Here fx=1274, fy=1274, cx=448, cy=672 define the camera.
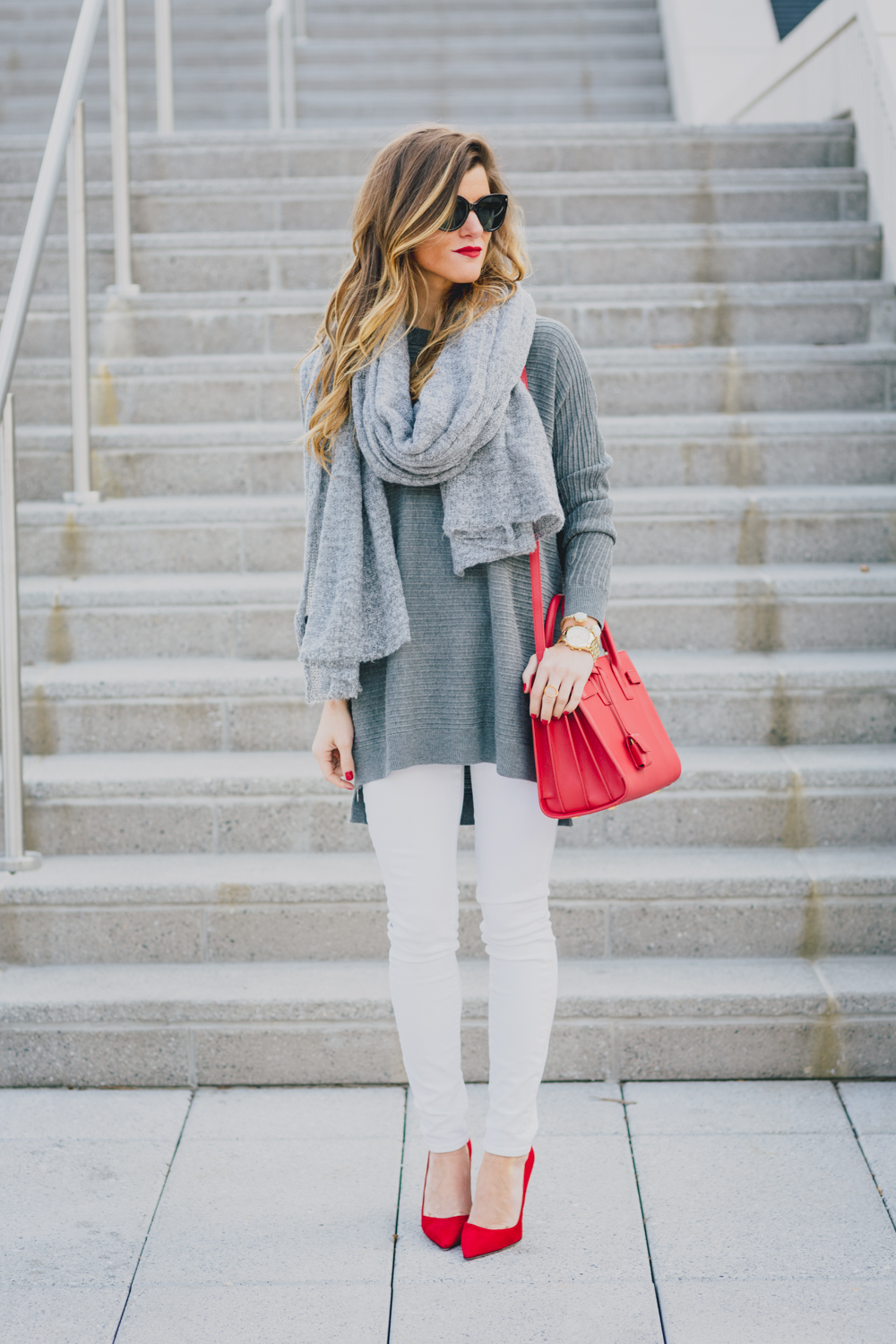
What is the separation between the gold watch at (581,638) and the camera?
6.11 feet

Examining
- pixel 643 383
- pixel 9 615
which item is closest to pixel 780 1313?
pixel 9 615

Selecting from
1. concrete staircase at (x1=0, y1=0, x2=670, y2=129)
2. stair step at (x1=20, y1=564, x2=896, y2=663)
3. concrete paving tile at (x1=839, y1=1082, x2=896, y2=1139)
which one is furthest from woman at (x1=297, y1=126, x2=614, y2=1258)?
concrete staircase at (x1=0, y1=0, x2=670, y2=129)

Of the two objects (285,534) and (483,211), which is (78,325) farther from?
(483,211)

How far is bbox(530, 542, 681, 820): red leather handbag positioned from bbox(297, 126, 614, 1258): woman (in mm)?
37

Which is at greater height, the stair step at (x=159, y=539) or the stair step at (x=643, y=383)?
the stair step at (x=643, y=383)

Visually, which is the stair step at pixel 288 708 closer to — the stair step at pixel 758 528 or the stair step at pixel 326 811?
the stair step at pixel 326 811

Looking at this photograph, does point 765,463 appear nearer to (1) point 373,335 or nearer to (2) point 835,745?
(2) point 835,745

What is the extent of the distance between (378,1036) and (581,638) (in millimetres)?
1169

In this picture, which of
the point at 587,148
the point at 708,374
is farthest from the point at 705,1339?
the point at 587,148

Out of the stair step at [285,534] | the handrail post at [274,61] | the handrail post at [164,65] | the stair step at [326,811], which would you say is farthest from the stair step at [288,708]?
the handrail post at [274,61]

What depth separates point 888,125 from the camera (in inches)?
162

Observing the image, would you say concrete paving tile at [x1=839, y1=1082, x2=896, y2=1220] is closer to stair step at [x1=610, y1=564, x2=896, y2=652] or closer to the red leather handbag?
the red leather handbag

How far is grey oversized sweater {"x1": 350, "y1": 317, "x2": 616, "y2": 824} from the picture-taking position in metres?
1.89

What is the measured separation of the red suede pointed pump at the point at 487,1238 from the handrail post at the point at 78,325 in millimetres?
2335
